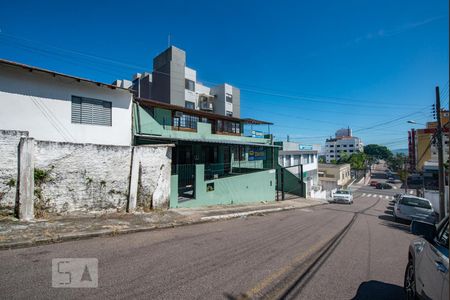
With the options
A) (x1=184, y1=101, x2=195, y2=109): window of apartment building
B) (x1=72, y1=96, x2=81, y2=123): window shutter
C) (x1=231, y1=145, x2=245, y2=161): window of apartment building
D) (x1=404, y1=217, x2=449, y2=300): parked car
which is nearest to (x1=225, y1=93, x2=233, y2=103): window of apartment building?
(x1=184, y1=101, x2=195, y2=109): window of apartment building

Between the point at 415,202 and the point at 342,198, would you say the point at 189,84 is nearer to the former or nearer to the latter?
the point at 342,198

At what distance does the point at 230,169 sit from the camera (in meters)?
19.8

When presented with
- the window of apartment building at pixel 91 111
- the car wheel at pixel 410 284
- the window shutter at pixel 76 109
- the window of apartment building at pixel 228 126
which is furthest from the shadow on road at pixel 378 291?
the window of apartment building at pixel 228 126

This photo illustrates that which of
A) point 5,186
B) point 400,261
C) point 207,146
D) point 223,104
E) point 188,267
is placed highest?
point 223,104

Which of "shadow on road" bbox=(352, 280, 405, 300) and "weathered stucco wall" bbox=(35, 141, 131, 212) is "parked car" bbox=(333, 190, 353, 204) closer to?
"weathered stucco wall" bbox=(35, 141, 131, 212)

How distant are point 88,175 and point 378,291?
868cm

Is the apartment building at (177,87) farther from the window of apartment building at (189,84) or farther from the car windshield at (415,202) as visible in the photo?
the car windshield at (415,202)

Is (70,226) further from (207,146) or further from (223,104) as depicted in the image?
(223,104)

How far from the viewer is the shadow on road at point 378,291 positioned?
392 cm

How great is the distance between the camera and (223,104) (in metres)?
38.7

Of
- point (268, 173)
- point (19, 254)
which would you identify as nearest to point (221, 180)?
point (268, 173)

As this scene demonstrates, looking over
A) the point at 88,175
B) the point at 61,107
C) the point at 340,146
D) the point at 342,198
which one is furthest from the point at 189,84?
the point at 340,146

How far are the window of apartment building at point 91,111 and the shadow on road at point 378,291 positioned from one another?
36.9 feet

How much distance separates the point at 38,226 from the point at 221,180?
28.9 feet
